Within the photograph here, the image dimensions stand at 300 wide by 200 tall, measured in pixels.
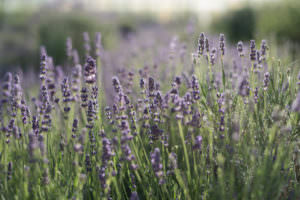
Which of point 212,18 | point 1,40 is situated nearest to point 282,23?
point 212,18

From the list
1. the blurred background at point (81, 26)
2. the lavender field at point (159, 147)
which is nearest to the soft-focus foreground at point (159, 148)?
the lavender field at point (159, 147)

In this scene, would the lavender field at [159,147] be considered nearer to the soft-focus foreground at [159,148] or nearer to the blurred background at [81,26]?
the soft-focus foreground at [159,148]

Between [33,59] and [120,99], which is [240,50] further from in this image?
[33,59]

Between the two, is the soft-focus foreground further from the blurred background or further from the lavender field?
the blurred background

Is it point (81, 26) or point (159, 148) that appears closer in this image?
point (159, 148)

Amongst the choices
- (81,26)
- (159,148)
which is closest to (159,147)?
(159,148)

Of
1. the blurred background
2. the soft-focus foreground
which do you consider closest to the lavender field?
the soft-focus foreground

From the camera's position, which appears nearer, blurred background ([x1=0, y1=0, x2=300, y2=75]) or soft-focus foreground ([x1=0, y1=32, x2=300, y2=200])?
soft-focus foreground ([x1=0, y1=32, x2=300, y2=200])

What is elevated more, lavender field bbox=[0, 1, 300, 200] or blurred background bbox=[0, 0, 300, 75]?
blurred background bbox=[0, 0, 300, 75]

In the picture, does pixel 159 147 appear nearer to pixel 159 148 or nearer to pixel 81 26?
pixel 159 148

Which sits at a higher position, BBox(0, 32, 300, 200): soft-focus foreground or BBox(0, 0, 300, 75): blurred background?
BBox(0, 0, 300, 75): blurred background

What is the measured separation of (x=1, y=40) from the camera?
14695 mm

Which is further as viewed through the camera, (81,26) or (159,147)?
(81,26)

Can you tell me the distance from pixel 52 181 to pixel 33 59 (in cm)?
1124
